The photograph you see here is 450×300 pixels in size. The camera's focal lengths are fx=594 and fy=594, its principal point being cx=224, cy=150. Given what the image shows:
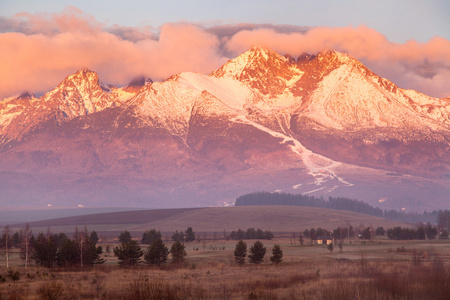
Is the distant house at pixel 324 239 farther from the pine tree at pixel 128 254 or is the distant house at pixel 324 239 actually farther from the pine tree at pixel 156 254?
the pine tree at pixel 128 254

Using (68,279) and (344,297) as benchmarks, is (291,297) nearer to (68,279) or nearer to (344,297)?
(344,297)

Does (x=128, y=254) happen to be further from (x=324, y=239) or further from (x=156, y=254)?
(x=324, y=239)

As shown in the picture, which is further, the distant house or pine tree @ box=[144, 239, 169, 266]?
the distant house

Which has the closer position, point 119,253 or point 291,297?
point 291,297

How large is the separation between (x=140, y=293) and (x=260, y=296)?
30.8 feet

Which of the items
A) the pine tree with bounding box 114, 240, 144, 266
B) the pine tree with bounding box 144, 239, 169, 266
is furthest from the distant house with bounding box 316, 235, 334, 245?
the pine tree with bounding box 114, 240, 144, 266

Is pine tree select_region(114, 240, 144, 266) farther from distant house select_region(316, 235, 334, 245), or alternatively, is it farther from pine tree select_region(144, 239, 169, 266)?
distant house select_region(316, 235, 334, 245)

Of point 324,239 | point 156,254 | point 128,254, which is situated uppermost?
point 128,254

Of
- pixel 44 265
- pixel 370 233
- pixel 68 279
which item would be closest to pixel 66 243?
pixel 44 265

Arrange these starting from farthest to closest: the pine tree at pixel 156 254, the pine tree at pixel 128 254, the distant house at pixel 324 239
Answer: the distant house at pixel 324 239
the pine tree at pixel 156 254
the pine tree at pixel 128 254

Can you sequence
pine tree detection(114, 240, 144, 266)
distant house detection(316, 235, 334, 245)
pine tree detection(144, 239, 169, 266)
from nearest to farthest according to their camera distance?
pine tree detection(114, 240, 144, 266), pine tree detection(144, 239, 169, 266), distant house detection(316, 235, 334, 245)

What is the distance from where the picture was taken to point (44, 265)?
3654 inches

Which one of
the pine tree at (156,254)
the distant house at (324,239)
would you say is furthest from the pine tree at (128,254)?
the distant house at (324,239)

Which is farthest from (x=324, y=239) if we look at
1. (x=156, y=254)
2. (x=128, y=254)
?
(x=128, y=254)
